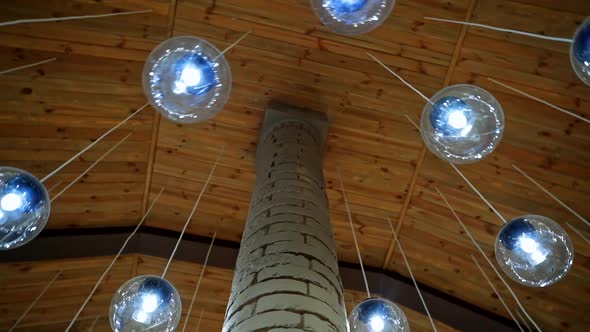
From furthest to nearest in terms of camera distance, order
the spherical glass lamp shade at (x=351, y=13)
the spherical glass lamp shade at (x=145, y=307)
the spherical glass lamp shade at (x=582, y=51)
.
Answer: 1. the spherical glass lamp shade at (x=145, y=307)
2. the spherical glass lamp shade at (x=351, y=13)
3. the spherical glass lamp shade at (x=582, y=51)

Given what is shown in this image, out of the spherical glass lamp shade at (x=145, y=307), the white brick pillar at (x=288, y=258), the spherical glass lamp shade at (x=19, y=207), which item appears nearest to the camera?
the white brick pillar at (x=288, y=258)

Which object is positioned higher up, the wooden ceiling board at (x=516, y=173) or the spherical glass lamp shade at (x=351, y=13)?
the wooden ceiling board at (x=516, y=173)

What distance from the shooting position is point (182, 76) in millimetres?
2379

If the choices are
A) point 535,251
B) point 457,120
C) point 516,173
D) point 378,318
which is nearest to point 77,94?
point 378,318

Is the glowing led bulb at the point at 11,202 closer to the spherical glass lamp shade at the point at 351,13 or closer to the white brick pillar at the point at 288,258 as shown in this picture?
the white brick pillar at the point at 288,258

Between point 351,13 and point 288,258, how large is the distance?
1.14m

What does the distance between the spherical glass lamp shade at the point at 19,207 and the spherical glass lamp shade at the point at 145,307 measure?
0.80 meters

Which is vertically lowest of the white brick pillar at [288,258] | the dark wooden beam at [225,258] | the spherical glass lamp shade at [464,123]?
the white brick pillar at [288,258]

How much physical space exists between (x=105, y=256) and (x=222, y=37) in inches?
93.3

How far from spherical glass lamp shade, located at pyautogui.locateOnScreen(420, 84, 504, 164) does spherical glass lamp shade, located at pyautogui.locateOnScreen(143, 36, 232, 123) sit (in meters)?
1.07

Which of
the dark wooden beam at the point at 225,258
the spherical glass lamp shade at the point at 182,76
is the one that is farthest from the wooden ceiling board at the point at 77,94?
the spherical glass lamp shade at the point at 182,76

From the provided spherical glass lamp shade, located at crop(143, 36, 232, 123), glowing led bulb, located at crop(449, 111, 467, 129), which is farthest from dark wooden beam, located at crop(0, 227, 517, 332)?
glowing led bulb, located at crop(449, 111, 467, 129)

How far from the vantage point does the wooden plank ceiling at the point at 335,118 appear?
3.68 metres

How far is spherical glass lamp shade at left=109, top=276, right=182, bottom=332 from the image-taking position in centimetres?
281
